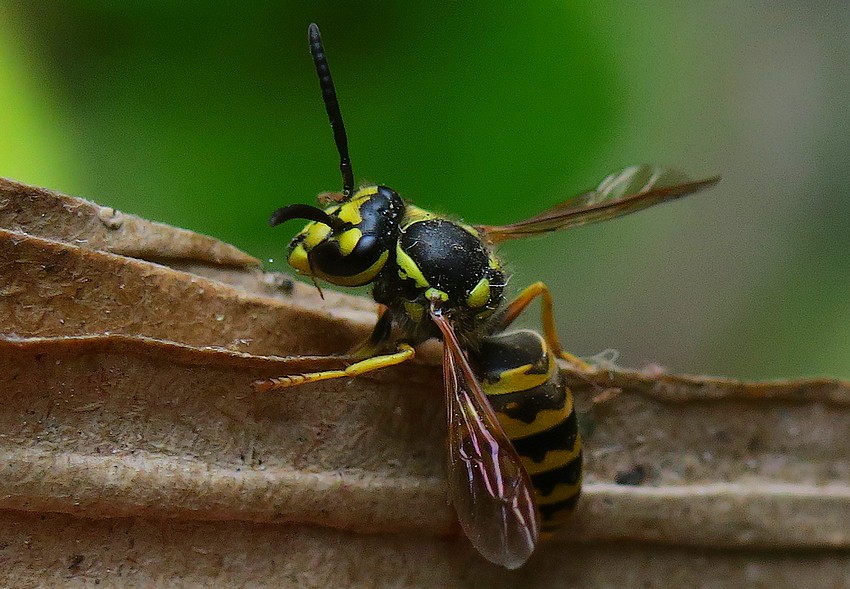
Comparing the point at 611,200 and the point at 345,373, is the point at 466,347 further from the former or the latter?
the point at 611,200

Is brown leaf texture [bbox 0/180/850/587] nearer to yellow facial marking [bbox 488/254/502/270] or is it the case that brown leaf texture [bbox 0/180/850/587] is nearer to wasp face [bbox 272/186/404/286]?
wasp face [bbox 272/186/404/286]

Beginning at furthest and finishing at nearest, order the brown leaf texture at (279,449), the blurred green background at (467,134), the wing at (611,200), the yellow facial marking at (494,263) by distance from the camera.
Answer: the blurred green background at (467,134)
the wing at (611,200)
the yellow facial marking at (494,263)
the brown leaf texture at (279,449)

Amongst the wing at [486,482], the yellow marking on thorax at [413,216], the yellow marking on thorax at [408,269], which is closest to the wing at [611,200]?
the yellow marking on thorax at [413,216]

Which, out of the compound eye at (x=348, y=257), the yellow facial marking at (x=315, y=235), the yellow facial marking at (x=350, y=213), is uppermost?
the yellow facial marking at (x=350, y=213)

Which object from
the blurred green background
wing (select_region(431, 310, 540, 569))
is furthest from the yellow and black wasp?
the blurred green background

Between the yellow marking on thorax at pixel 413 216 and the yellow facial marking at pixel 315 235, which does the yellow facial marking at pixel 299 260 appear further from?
the yellow marking on thorax at pixel 413 216

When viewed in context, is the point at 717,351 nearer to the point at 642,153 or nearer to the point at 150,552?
the point at 642,153

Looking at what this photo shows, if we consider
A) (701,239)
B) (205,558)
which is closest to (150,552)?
(205,558)
